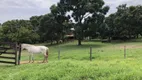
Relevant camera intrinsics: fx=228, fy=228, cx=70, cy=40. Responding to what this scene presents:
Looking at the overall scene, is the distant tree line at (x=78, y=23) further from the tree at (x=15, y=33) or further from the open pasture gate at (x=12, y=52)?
the open pasture gate at (x=12, y=52)

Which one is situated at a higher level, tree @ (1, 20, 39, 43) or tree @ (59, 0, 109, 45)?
tree @ (59, 0, 109, 45)

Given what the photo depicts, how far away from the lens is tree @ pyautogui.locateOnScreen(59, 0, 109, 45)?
43431 mm

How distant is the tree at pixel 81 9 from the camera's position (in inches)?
1710

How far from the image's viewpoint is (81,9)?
4481 cm

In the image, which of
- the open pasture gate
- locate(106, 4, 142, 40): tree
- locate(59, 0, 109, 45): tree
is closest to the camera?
the open pasture gate

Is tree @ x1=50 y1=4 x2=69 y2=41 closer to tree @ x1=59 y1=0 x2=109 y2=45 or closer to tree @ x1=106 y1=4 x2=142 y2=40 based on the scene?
tree @ x1=59 y1=0 x2=109 y2=45

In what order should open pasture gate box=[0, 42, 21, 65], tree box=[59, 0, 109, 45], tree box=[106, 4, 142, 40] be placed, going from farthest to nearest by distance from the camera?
tree box=[106, 4, 142, 40] < tree box=[59, 0, 109, 45] < open pasture gate box=[0, 42, 21, 65]

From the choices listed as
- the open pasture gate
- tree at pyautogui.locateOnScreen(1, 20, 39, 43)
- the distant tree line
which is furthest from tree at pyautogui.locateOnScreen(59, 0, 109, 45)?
the open pasture gate

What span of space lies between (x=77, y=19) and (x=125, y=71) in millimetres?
38175

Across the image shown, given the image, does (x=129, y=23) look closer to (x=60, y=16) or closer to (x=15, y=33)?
(x=60, y=16)

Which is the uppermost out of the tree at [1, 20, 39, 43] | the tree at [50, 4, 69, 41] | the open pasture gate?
the tree at [50, 4, 69, 41]

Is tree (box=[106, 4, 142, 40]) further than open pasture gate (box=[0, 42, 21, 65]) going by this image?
Yes

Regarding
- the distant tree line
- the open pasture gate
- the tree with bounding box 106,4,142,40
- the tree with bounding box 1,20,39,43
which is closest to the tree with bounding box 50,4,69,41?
the distant tree line

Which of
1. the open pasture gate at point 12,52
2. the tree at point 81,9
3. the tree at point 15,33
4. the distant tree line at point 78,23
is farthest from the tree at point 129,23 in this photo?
the open pasture gate at point 12,52
